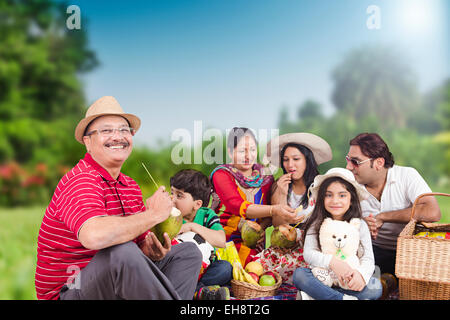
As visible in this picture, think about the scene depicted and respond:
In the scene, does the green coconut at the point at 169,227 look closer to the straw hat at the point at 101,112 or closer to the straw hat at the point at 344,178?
the straw hat at the point at 101,112

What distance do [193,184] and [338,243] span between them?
1.28m

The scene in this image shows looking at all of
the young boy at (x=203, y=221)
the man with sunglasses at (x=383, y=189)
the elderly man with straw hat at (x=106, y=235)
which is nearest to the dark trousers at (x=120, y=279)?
the elderly man with straw hat at (x=106, y=235)

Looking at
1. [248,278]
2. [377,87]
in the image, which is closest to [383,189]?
[248,278]

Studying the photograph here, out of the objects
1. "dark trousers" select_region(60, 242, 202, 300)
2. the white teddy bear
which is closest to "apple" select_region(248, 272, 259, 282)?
the white teddy bear

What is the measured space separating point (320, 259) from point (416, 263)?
2.16ft

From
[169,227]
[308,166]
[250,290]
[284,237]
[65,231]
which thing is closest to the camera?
[65,231]

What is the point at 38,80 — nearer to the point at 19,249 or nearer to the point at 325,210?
the point at 19,249

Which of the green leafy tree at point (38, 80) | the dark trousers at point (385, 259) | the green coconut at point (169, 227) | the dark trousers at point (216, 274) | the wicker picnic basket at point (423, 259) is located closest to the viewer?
the wicker picnic basket at point (423, 259)

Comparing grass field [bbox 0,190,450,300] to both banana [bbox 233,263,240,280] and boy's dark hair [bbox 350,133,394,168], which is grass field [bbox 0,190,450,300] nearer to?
banana [bbox 233,263,240,280]

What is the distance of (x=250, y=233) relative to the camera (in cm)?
389

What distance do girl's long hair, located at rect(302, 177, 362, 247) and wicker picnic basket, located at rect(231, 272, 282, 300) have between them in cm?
54

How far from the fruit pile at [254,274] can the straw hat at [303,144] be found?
991 mm

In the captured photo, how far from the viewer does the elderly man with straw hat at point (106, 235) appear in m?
2.58
